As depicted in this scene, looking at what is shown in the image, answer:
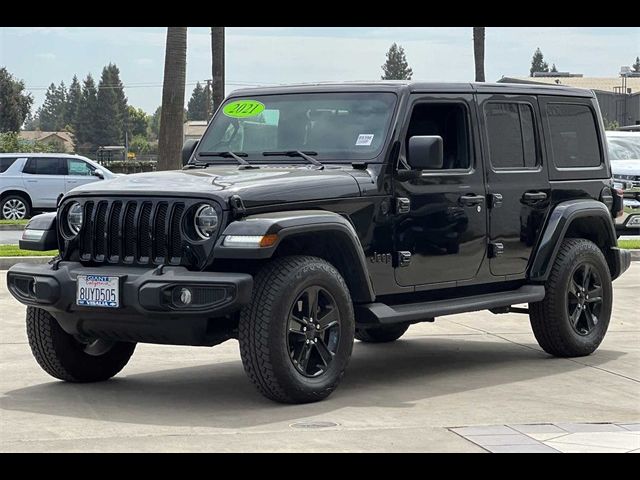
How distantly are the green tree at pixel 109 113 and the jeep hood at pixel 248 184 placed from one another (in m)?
143

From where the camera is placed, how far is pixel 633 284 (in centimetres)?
1547

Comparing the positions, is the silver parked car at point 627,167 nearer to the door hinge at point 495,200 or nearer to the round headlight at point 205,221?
the door hinge at point 495,200

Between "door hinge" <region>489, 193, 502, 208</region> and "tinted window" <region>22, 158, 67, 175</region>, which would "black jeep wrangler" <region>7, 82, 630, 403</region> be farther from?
"tinted window" <region>22, 158, 67, 175</region>

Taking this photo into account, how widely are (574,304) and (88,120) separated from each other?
146 metres

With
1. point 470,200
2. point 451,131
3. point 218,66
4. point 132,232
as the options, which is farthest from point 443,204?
point 218,66

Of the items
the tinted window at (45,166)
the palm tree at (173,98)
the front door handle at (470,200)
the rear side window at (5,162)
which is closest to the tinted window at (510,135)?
the front door handle at (470,200)

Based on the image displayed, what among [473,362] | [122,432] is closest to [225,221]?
[122,432]

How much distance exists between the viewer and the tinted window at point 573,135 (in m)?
10.4

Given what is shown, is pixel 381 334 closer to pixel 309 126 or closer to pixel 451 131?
pixel 451 131

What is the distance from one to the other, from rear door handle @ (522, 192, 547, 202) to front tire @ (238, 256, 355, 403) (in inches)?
86.9

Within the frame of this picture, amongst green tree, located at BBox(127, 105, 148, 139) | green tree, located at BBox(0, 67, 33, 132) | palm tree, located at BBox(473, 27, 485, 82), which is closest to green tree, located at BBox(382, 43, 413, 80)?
green tree, located at BBox(127, 105, 148, 139)

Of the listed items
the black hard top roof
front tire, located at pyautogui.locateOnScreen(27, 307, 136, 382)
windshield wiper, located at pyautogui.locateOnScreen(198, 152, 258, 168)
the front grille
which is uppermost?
the black hard top roof

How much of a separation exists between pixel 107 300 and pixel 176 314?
0.46 metres

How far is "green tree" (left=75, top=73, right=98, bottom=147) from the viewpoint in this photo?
151 meters
